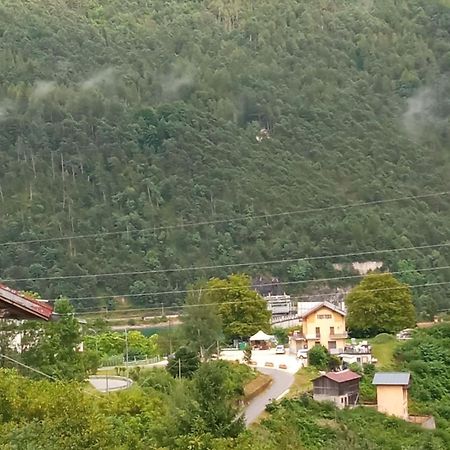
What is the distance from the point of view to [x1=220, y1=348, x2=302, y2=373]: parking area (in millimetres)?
31522

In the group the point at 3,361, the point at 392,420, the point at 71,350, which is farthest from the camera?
the point at 392,420

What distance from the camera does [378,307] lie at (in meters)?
36.3

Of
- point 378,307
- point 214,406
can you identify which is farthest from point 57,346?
point 378,307

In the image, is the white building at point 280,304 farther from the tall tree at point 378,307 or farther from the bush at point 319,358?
the bush at point 319,358

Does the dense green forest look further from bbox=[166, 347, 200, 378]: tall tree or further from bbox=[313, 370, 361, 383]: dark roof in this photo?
bbox=[166, 347, 200, 378]: tall tree

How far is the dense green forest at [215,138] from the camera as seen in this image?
85625 millimetres

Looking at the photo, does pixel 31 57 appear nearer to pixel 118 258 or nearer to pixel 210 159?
pixel 210 159

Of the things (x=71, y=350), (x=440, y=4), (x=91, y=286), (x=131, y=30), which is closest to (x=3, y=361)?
(x=71, y=350)

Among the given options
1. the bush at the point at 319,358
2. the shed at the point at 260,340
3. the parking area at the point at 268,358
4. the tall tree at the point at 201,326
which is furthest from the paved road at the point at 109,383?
the shed at the point at 260,340

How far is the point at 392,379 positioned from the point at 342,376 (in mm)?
1535

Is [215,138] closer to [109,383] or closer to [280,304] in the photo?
[280,304]

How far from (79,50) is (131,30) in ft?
47.0

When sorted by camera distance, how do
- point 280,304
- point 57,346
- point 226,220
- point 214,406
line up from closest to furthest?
point 214,406
point 57,346
point 280,304
point 226,220

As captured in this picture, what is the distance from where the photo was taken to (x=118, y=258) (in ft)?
276
